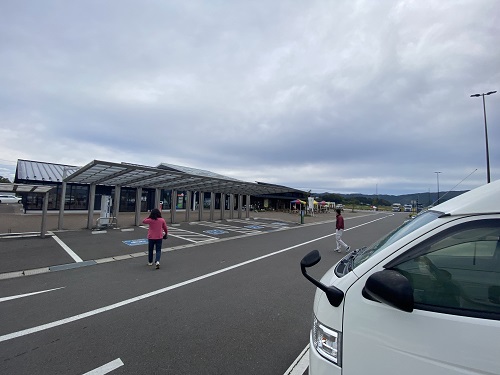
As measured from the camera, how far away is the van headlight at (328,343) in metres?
1.60

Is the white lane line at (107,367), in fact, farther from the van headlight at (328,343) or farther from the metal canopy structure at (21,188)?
the metal canopy structure at (21,188)

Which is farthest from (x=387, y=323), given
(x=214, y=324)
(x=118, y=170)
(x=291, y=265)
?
(x=118, y=170)

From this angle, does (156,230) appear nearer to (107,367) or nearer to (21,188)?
(107,367)

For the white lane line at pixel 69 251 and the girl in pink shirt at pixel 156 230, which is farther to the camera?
the white lane line at pixel 69 251

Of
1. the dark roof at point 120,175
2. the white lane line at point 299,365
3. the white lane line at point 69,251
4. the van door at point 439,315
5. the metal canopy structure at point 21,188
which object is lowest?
the white lane line at point 69,251

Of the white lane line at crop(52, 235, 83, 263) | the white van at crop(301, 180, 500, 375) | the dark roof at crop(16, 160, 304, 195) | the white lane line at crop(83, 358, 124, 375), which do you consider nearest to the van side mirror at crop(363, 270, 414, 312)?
the white van at crop(301, 180, 500, 375)

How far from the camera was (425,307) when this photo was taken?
4.72 ft

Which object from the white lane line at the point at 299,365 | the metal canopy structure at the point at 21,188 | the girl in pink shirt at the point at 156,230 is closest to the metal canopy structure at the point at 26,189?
the metal canopy structure at the point at 21,188

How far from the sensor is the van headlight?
160 centimetres

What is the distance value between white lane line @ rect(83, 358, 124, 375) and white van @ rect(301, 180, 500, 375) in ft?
7.67

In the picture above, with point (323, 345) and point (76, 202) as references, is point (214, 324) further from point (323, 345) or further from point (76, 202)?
point (76, 202)

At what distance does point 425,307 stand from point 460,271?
46 cm

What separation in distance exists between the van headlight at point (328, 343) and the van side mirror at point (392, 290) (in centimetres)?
41

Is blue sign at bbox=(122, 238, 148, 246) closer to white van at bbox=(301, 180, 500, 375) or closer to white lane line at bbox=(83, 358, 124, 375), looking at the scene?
white lane line at bbox=(83, 358, 124, 375)
